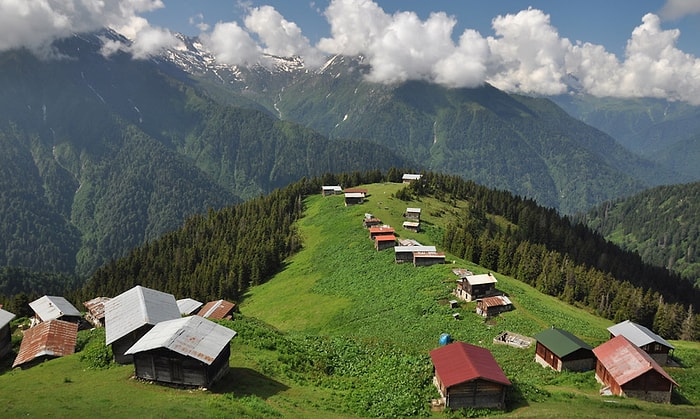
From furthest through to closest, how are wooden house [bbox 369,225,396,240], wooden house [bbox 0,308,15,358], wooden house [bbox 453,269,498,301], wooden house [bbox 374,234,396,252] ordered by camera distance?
wooden house [bbox 369,225,396,240] < wooden house [bbox 374,234,396,252] < wooden house [bbox 453,269,498,301] < wooden house [bbox 0,308,15,358]

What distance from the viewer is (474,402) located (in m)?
37.1

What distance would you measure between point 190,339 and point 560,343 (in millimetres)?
39260

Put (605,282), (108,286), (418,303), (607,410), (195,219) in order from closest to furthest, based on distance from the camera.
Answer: (607,410) < (418,303) < (605,282) < (108,286) < (195,219)

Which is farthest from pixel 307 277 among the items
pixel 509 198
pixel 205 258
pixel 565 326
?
pixel 509 198

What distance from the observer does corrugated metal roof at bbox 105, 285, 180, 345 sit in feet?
148

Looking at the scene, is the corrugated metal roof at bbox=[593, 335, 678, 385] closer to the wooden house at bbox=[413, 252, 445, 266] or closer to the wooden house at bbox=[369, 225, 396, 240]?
the wooden house at bbox=[413, 252, 445, 266]

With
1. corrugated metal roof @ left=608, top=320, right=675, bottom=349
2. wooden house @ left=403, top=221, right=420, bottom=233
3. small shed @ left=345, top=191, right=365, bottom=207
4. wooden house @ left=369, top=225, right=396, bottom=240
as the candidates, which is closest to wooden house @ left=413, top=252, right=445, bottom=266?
wooden house @ left=369, top=225, right=396, bottom=240

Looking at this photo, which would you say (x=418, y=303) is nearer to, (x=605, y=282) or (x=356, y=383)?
(x=356, y=383)

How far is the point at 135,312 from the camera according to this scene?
48500mm

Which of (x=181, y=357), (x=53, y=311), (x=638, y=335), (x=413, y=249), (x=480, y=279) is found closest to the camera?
(x=181, y=357)

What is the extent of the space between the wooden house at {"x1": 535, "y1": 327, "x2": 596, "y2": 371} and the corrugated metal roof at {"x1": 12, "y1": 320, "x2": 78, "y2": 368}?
182 ft

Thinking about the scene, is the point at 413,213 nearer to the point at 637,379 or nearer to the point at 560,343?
the point at 560,343

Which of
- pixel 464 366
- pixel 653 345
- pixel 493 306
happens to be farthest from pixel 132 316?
pixel 653 345

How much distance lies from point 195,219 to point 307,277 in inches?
3464
